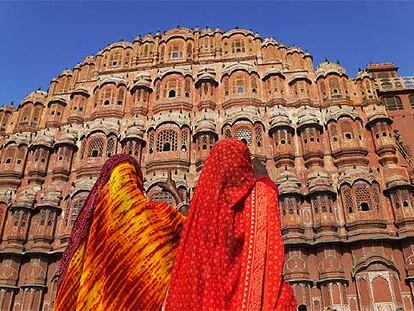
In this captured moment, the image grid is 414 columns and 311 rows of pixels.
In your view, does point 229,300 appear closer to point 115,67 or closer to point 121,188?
point 121,188

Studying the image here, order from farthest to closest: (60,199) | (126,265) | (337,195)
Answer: (60,199)
(337,195)
(126,265)

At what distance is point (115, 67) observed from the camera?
24219 millimetres

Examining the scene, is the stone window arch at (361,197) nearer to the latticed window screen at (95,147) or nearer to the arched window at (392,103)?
the arched window at (392,103)

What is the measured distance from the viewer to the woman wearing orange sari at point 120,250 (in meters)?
2.59

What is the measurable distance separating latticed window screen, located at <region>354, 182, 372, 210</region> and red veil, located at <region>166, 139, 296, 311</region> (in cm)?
1581

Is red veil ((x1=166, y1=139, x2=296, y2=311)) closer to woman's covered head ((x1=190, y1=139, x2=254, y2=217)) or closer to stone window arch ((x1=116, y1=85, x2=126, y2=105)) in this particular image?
woman's covered head ((x1=190, y1=139, x2=254, y2=217))

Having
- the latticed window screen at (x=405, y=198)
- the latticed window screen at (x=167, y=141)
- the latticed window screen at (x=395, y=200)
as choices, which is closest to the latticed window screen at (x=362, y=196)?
the latticed window screen at (x=395, y=200)

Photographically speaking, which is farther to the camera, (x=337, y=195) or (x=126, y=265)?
(x=337, y=195)

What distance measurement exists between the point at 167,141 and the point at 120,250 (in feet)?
58.0

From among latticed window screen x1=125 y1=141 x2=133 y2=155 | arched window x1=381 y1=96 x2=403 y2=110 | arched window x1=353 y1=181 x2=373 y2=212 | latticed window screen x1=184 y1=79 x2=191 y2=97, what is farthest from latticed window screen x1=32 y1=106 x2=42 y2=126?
arched window x1=381 y1=96 x2=403 y2=110

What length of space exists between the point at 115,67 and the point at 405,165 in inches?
671

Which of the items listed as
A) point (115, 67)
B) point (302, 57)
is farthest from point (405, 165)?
point (115, 67)

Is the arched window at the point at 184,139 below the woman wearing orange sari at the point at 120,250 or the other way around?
the other way around

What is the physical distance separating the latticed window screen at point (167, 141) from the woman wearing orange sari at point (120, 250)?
17011mm
